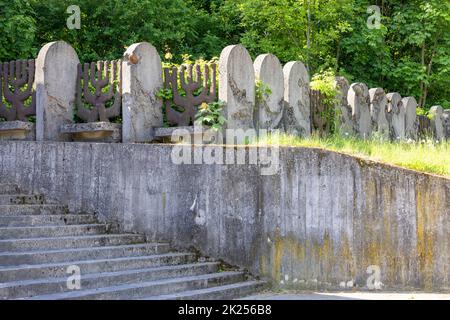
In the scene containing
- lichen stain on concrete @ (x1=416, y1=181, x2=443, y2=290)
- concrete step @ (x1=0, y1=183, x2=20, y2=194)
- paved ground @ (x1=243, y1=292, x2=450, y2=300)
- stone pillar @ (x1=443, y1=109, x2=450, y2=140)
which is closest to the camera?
paved ground @ (x1=243, y1=292, x2=450, y2=300)

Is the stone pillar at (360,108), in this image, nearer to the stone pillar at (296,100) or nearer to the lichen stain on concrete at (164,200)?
the stone pillar at (296,100)

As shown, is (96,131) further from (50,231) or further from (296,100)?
(296,100)

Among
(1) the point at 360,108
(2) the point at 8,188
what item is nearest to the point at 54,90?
(2) the point at 8,188

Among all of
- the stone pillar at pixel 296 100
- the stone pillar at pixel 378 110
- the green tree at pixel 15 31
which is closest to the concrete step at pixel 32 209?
the stone pillar at pixel 296 100

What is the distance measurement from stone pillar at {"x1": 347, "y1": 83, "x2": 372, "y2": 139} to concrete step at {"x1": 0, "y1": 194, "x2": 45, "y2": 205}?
6955 millimetres

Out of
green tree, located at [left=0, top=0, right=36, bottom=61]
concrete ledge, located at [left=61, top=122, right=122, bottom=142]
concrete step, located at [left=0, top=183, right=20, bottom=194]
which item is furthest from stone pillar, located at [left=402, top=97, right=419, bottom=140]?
concrete step, located at [left=0, top=183, right=20, bottom=194]

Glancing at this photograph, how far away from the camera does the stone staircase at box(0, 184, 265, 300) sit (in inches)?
274

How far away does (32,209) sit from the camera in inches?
366

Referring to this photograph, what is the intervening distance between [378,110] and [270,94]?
5.09 metres

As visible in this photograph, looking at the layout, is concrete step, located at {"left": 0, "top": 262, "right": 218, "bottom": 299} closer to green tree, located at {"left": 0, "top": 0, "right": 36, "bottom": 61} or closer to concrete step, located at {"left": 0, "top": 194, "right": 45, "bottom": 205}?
concrete step, located at {"left": 0, "top": 194, "right": 45, "bottom": 205}

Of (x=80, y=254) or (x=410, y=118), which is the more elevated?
(x=410, y=118)

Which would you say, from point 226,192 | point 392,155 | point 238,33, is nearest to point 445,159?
point 392,155

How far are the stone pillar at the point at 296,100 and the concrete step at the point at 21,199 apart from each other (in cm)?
424
